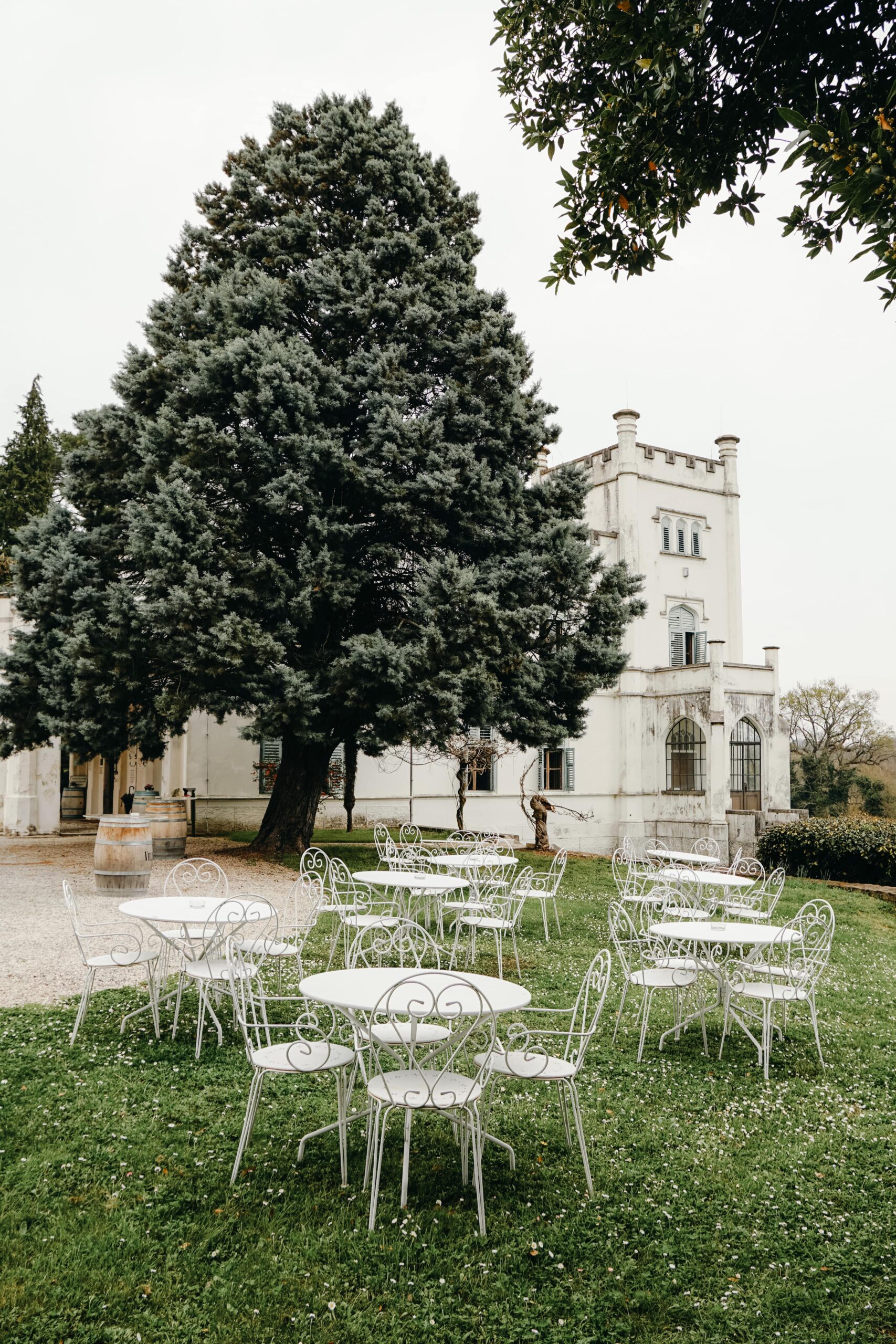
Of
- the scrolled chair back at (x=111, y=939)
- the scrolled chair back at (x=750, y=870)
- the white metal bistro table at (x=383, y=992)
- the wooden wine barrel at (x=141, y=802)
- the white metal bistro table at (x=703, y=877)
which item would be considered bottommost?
the scrolled chair back at (x=750, y=870)

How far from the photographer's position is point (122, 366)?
630 inches

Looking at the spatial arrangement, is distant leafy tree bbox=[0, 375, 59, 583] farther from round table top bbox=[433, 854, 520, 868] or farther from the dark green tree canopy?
the dark green tree canopy

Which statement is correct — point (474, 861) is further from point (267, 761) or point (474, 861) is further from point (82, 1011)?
point (267, 761)

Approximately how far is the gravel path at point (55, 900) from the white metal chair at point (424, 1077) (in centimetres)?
411

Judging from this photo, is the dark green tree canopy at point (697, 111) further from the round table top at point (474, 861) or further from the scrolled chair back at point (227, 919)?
the round table top at point (474, 861)

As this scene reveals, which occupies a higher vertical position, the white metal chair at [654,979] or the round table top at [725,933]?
the round table top at [725,933]

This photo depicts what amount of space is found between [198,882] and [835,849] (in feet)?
44.6

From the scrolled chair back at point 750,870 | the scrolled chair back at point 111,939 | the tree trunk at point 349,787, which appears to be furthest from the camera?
the tree trunk at point 349,787

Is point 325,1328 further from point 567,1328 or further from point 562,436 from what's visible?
point 562,436

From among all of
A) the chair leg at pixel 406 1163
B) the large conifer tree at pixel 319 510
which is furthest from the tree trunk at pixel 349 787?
the chair leg at pixel 406 1163

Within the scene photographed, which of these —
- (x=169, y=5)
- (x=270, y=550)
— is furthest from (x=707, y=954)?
(x=270, y=550)

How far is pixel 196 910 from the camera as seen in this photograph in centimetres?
637

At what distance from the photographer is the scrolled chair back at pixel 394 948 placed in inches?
209

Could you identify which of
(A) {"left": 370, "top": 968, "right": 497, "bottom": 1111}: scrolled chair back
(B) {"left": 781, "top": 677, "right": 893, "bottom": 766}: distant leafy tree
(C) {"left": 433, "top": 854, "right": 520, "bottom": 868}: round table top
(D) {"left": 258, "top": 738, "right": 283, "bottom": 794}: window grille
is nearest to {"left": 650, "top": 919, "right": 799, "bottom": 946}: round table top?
(A) {"left": 370, "top": 968, "right": 497, "bottom": 1111}: scrolled chair back
